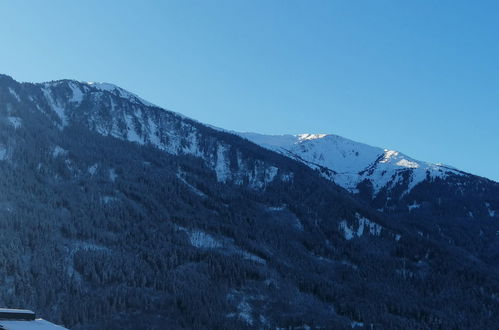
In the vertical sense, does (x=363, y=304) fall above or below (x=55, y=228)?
below

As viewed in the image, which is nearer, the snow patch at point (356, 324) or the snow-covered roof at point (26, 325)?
the snow-covered roof at point (26, 325)

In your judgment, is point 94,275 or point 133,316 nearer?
point 133,316

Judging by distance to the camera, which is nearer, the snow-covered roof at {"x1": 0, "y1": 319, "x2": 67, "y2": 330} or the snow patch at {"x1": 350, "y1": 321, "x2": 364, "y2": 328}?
the snow-covered roof at {"x1": 0, "y1": 319, "x2": 67, "y2": 330}

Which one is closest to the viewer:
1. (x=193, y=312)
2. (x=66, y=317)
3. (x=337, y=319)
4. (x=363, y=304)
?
(x=66, y=317)

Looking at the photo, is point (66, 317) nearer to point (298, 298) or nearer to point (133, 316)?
point (133, 316)

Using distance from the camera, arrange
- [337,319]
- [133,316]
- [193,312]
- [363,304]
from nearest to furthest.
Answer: [133,316], [193,312], [337,319], [363,304]

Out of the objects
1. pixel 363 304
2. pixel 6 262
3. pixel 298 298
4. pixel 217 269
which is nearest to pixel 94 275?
pixel 6 262

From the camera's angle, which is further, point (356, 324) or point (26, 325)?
point (356, 324)

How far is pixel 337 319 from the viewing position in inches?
7175

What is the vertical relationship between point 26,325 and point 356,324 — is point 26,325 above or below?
above

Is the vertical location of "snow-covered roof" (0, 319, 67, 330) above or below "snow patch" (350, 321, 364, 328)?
above

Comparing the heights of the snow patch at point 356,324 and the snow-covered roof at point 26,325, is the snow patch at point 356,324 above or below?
below

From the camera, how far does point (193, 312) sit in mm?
157375

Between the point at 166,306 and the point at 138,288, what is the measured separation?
419 inches
